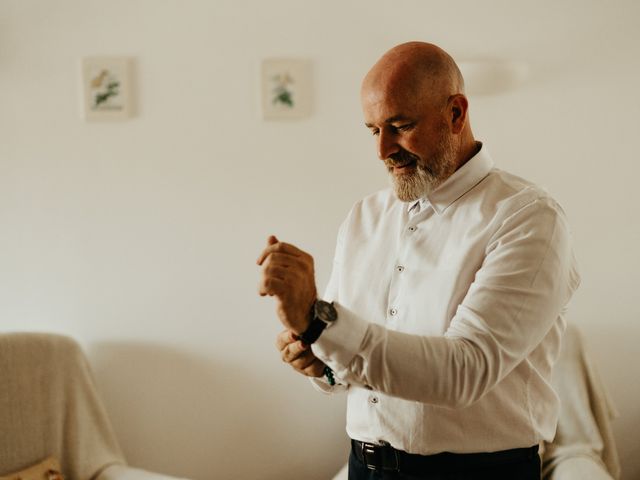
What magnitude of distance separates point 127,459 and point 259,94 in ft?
5.04

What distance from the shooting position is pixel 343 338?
100 cm

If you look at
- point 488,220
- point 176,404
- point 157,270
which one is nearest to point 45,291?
point 157,270

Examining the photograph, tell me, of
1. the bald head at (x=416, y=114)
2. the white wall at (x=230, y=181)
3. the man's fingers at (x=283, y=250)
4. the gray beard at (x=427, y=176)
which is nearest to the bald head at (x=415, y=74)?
the bald head at (x=416, y=114)

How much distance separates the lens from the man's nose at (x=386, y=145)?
126 centimetres

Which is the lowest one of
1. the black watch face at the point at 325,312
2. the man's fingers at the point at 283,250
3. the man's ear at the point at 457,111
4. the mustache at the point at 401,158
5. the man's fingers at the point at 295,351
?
the man's fingers at the point at 295,351

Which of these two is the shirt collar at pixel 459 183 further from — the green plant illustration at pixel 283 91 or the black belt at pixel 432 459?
the green plant illustration at pixel 283 91

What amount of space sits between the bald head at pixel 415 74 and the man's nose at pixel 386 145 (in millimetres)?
84

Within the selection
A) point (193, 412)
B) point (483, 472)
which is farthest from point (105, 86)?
point (483, 472)

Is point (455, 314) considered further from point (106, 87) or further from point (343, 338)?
point (106, 87)

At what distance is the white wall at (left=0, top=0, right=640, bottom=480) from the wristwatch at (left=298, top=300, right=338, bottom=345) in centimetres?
148

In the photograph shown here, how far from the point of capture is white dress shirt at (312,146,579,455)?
102 cm

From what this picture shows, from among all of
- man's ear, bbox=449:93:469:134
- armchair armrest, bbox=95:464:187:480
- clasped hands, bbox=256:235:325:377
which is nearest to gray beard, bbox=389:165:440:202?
Result: man's ear, bbox=449:93:469:134

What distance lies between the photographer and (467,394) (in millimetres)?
1043

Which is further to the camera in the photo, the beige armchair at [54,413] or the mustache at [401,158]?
the beige armchair at [54,413]
